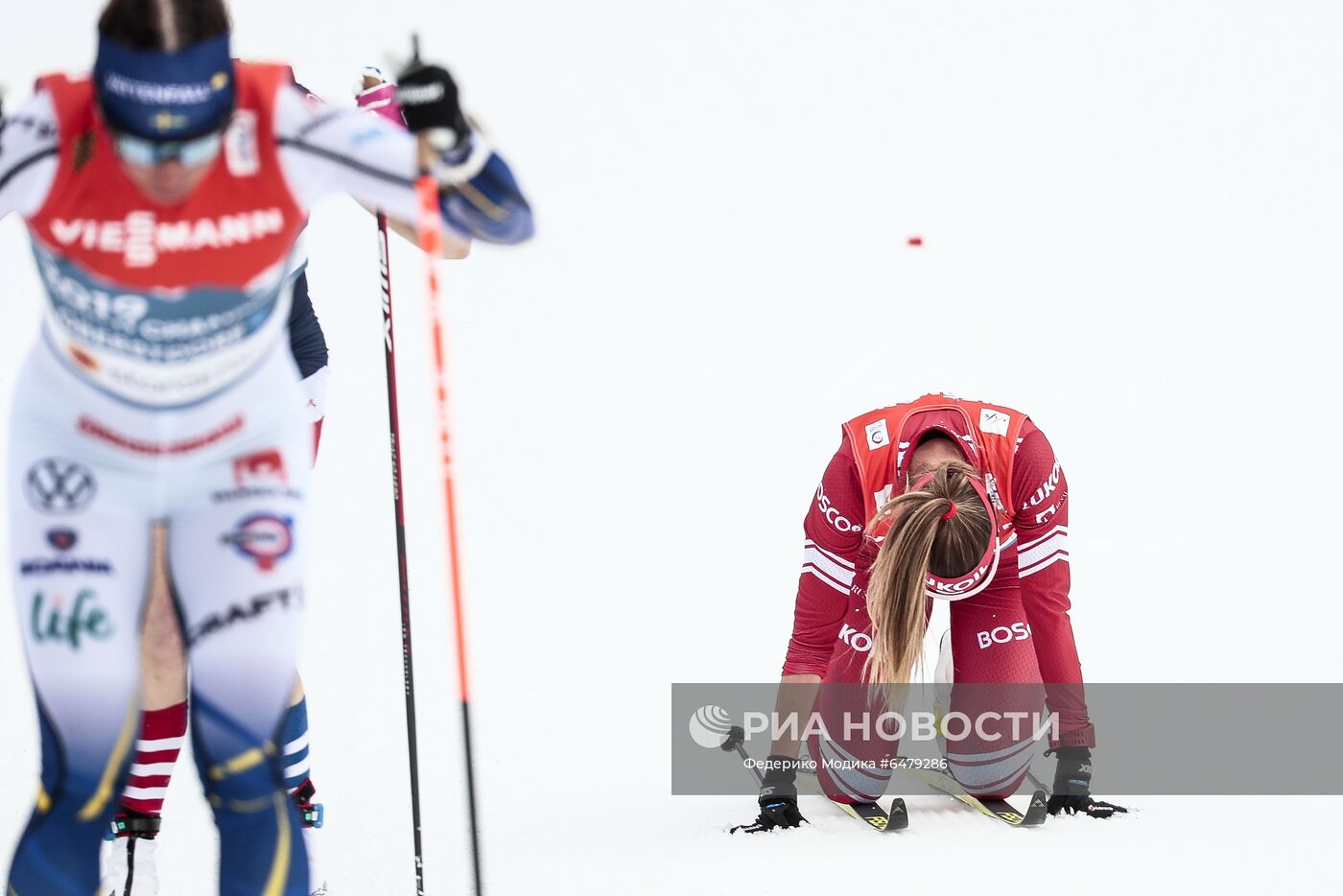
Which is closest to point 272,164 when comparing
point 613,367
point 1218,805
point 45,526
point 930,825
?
point 45,526

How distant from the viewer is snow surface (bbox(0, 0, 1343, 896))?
4828mm

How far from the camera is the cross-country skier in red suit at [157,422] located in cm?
185

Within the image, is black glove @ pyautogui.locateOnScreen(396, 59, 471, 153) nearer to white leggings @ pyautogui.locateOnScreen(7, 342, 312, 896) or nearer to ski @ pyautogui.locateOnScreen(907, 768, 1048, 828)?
white leggings @ pyautogui.locateOnScreen(7, 342, 312, 896)

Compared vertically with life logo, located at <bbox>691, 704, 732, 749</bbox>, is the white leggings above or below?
above

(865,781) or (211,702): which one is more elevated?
(211,702)

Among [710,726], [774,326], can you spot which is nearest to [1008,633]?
[710,726]

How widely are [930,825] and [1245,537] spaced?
9.58ft

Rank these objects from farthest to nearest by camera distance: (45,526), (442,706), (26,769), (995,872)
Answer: (442,706), (26,769), (995,872), (45,526)

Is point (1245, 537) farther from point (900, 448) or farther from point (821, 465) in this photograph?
point (900, 448)

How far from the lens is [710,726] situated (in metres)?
4.04

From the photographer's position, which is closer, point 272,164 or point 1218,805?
point 272,164

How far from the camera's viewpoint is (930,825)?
3357 mm

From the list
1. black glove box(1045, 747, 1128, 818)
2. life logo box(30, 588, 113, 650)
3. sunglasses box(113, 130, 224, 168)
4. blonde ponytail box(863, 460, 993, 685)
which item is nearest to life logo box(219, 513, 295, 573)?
life logo box(30, 588, 113, 650)

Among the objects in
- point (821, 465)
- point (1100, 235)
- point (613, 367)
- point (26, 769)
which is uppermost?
point (1100, 235)
